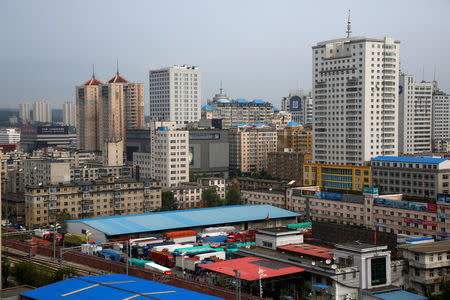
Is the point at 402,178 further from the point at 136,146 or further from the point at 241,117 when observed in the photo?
the point at 241,117

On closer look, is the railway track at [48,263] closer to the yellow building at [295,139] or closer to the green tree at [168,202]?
the green tree at [168,202]

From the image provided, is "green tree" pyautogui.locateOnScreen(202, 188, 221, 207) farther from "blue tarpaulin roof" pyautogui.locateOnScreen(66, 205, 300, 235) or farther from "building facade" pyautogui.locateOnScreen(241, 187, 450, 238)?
"blue tarpaulin roof" pyautogui.locateOnScreen(66, 205, 300, 235)

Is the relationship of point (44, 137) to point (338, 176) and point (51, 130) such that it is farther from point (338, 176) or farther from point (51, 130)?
point (338, 176)

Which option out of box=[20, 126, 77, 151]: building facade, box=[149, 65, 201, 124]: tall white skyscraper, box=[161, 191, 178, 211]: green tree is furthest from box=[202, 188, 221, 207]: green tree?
box=[20, 126, 77, 151]: building facade

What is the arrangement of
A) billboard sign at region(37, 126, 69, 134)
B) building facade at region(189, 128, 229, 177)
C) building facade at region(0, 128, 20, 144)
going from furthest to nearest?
building facade at region(0, 128, 20, 144) < billboard sign at region(37, 126, 69, 134) < building facade at region(189, 128, 229, 177)

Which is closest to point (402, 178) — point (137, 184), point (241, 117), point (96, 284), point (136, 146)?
point (137, 184)

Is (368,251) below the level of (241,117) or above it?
below

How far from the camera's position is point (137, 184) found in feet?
166

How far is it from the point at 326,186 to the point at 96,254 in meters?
30.8

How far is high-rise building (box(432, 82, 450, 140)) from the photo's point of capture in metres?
107

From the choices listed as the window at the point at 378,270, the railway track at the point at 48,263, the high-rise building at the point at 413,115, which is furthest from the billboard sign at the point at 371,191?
the high-rise building at the point at 413,115

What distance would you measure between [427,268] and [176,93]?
8069 cm

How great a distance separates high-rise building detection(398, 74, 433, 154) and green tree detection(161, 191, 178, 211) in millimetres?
51225

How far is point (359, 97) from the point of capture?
58125mm
